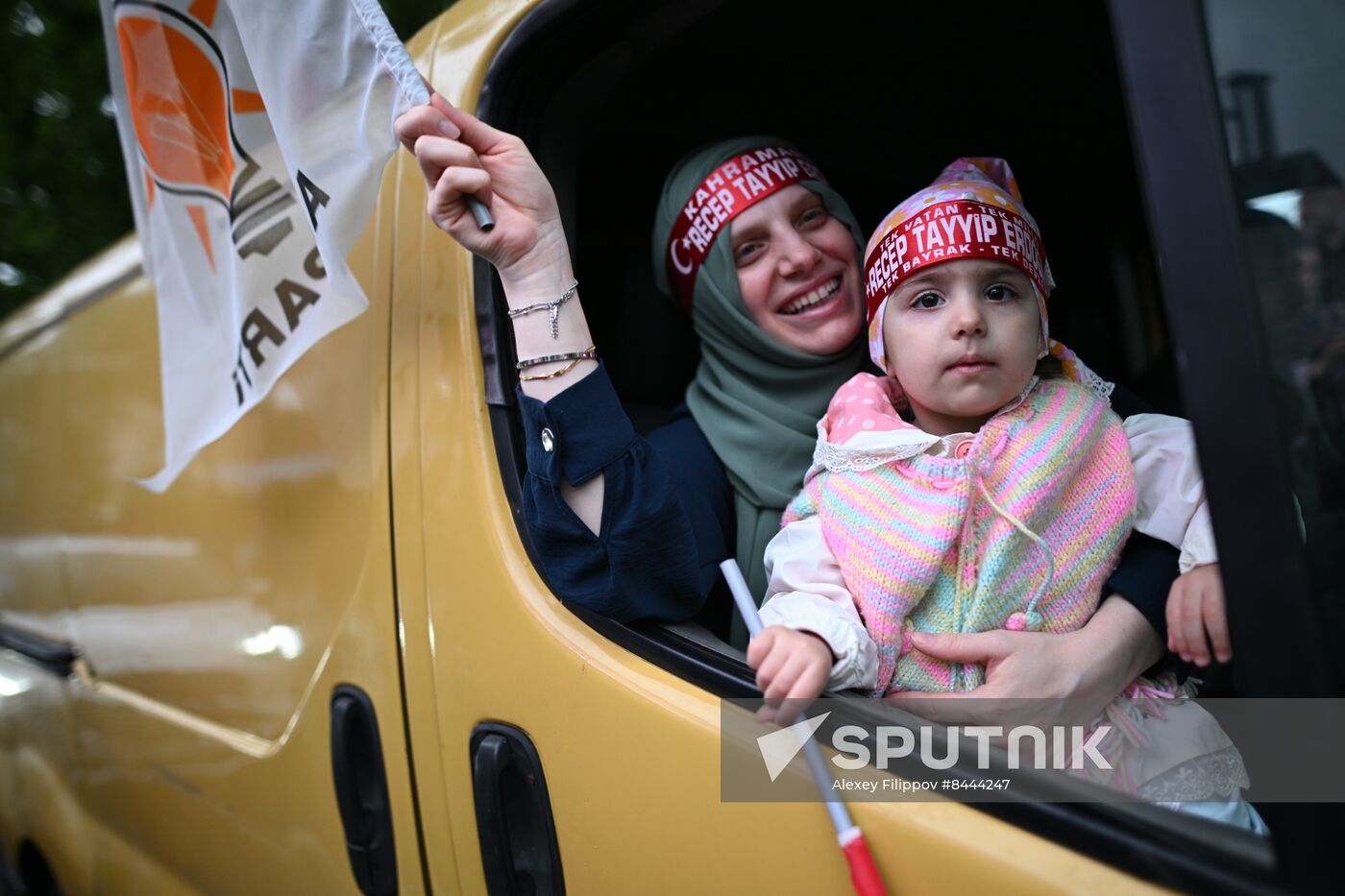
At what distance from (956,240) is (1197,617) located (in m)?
0.57

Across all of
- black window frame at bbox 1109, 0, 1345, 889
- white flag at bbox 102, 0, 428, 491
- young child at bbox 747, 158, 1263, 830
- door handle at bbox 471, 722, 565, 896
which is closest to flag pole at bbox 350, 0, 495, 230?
white flag at bbox 102, 0, 428, 491

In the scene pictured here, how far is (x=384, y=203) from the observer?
1713 mm

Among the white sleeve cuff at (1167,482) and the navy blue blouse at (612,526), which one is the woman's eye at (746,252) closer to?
the navy blue blouse at (612,526)

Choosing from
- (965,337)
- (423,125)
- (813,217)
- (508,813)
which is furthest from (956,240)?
(508,813)

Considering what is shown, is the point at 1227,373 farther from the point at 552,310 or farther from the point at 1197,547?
the point at 552,310

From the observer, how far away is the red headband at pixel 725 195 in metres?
1.83

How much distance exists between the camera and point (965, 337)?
1.39 m

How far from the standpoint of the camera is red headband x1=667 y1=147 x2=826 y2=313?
1.83 metres

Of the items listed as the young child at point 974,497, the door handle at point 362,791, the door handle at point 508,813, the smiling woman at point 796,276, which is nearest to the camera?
the young child at point 974,497

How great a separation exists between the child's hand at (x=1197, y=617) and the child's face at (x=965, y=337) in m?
0.36

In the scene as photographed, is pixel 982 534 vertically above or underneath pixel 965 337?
underneath

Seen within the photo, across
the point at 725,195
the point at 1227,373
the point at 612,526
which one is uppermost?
the point at 725,195

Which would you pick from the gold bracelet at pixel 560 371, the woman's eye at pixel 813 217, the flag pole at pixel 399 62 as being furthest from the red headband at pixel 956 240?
the flag pole at pixel 399 62

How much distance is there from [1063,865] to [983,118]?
1797 millimetres
